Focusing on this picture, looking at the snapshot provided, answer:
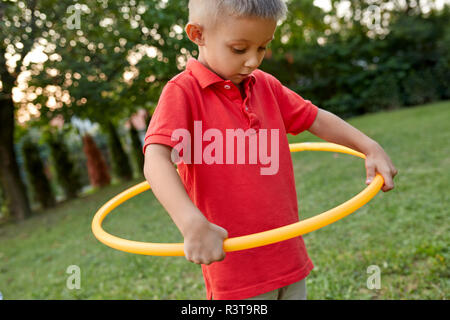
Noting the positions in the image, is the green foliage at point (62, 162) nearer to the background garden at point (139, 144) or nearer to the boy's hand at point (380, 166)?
the background garden at point (139, 144)

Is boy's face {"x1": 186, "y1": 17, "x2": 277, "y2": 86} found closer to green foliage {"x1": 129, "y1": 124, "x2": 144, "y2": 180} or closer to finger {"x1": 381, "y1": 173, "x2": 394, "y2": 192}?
finger {"x1": 381, "y1": 173, "x2": 394, "y2": 192}

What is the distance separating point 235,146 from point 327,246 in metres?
2.93

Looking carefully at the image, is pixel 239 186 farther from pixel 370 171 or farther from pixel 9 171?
pixel 9 171

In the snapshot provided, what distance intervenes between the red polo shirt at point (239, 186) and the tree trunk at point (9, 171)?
36.8 feet

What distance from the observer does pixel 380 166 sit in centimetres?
185

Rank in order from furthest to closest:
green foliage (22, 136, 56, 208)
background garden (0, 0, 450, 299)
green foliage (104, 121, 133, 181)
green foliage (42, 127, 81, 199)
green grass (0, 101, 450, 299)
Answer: green foliage (104, 121, 133, 181), green foliage (42, 127, 81, 199), green foliage (22, 136, 56, 208), background garden (0, 0, 450, 299), green grass (0, 101, 450, 299)

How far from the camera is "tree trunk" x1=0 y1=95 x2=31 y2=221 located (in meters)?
11.3

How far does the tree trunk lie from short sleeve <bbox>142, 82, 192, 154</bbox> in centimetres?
1129

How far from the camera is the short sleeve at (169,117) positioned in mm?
1464

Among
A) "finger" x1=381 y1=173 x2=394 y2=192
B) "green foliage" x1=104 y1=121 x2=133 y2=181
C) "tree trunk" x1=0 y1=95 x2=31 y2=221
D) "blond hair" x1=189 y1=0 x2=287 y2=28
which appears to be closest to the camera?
"blond hair" x1=189 y1=0 x2=287 y2=28

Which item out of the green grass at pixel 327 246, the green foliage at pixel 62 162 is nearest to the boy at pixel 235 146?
the green grass at pixel 327 246

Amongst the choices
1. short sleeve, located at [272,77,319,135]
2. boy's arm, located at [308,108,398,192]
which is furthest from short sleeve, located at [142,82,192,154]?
boy's arm, located at [308,108,398,192]

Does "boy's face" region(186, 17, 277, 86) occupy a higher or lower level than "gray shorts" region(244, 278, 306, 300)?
higher
